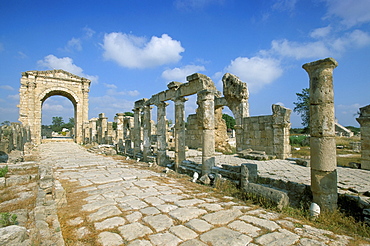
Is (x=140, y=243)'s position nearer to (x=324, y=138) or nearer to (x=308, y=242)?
(x=308, y=242)

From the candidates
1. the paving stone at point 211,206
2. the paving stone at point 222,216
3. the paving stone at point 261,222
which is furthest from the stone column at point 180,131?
the paving stone at point 261,222

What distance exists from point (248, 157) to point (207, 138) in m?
5.35

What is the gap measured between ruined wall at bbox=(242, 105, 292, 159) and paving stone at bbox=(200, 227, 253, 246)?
31.9 feet

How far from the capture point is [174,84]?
9188 mm

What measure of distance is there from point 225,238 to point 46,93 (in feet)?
88.4

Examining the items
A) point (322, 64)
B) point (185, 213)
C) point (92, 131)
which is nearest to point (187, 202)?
point (185, 213)

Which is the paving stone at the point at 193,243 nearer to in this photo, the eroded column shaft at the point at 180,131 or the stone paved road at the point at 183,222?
the stone paved road at the point at 183,222

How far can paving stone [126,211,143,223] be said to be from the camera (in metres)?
3.81

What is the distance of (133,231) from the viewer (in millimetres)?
3357

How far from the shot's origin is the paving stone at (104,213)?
3.84m

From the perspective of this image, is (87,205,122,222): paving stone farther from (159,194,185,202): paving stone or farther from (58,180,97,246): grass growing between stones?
(159,194,185,202): paving stone

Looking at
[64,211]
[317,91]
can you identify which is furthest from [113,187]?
[317,91]

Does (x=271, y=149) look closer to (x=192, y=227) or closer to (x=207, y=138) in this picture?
(x=207, y=138)

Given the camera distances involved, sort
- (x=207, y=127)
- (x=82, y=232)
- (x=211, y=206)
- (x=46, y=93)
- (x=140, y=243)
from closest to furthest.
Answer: (x=140, y=243)
(x=82, y=232)
(x=211, y=206)
(x=207, y=127)
(x=46, y=93)
